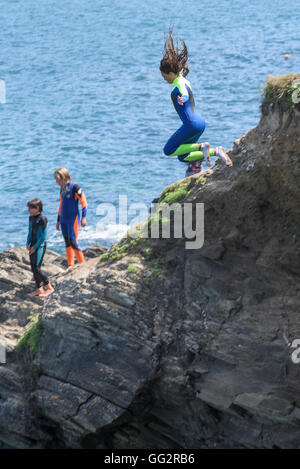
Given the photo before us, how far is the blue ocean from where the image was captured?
33.4 m

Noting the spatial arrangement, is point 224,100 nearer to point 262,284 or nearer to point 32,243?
point 32,243

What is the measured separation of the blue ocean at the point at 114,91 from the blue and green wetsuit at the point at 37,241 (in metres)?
11.2

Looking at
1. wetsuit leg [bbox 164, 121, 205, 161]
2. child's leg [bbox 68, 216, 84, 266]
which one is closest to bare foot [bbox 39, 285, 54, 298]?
child's leg [bbox 68, 216, 84, 266]

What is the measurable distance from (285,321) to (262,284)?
0.79 m

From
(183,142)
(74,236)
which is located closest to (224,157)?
(183,142)

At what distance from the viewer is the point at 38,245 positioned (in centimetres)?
1606

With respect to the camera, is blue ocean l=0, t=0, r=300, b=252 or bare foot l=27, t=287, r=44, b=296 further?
blue ocean l=0, t=0, r=300, b=252

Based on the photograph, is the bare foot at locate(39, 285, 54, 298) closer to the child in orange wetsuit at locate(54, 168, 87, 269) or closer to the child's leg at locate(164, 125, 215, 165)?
the child in orange wetsuit at locate(54, 168, 87, 269)

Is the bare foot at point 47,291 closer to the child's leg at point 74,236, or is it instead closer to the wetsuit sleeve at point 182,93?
the child's leg at point 74,236

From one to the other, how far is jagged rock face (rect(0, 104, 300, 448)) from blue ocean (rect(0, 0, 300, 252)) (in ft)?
46.4

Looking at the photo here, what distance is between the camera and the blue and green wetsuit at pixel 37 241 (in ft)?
51.9

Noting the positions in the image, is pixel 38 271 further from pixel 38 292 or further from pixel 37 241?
pixel 37 241

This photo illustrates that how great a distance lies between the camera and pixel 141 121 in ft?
134

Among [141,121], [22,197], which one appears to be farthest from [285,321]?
[141,121]
